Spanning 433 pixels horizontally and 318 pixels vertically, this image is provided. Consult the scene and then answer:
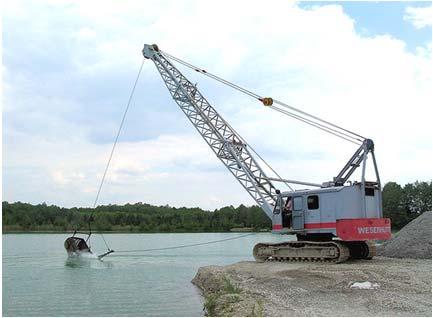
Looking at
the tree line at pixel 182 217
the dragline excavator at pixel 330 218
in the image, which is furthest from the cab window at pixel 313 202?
the tree line at pixel 182 217

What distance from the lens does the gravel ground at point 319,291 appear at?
1070 centimetres

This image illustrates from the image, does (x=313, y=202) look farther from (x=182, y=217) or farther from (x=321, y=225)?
(x=182, y=217)

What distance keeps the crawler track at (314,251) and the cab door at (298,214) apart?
64 cm

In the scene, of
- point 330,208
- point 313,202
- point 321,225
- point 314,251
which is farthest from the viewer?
point 313,202

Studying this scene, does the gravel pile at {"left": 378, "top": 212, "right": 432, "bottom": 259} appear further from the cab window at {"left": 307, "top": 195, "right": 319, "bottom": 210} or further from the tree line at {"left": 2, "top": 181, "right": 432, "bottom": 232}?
the tree line at {"left": 2, "top": 181, "right": 432, "bottom": 232}

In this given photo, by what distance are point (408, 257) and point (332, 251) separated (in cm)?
397

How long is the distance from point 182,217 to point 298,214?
65567 mm

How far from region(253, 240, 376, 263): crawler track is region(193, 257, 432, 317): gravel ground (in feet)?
6.39

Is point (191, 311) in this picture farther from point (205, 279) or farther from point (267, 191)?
point (267, 191)

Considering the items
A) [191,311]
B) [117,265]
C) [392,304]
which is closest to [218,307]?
[191,311]

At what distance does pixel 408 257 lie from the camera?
20812 mm

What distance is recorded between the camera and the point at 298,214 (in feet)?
65.7

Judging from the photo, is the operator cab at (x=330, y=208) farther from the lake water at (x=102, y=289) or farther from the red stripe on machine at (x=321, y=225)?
the lake water at (x=102, y=289)

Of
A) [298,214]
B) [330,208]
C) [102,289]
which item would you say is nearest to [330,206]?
[330,208]
